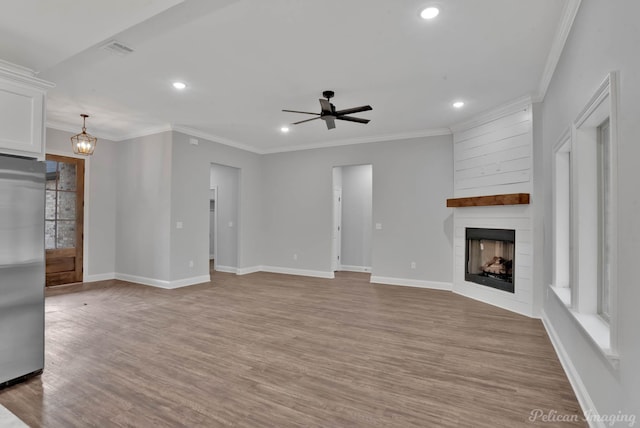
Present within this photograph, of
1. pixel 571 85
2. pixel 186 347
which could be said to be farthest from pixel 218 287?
pixel 571 85

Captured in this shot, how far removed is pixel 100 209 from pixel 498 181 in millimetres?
7144

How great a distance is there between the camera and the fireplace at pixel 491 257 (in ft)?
15.2

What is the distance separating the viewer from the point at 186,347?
10.1 ft

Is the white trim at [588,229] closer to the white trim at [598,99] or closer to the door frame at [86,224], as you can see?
the white trim at [598,99]

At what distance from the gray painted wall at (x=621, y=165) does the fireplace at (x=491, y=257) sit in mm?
2220

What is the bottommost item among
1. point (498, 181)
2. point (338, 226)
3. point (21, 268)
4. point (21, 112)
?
point (21, 268)

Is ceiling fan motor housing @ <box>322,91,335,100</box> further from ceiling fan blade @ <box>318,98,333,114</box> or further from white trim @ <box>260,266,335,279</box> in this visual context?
white trim @ <box>260,266,335,279</box>

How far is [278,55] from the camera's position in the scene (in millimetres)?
3201

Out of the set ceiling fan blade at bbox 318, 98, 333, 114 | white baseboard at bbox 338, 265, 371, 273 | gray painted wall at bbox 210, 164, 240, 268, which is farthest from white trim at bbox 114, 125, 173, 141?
white baseboard at bbox 338, 265, 371, 273

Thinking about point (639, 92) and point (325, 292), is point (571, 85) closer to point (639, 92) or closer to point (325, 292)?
point (639, 92)

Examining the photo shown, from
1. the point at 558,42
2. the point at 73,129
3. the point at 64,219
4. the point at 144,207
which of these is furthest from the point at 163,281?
the point at 558,42

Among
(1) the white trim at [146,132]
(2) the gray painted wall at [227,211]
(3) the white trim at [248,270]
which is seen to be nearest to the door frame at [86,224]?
(1) the white trim at [146,132]

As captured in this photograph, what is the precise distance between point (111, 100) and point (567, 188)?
5747mm

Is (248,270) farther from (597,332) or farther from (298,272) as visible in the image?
(597,332)
